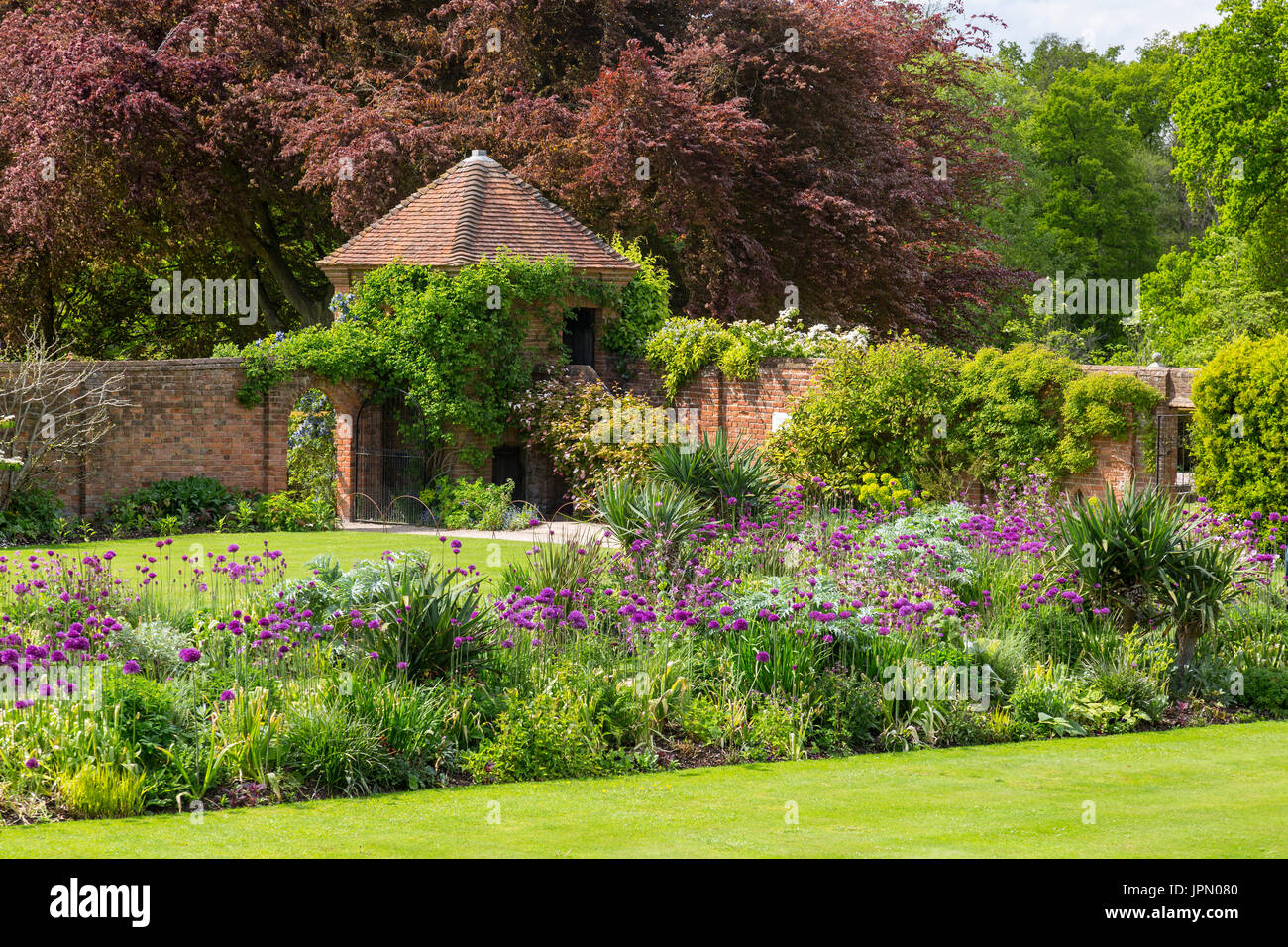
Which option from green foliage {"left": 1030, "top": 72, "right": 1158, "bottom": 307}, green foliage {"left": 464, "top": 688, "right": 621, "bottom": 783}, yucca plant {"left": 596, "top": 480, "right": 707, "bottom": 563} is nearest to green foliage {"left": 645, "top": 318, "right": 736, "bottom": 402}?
yucca plant {"left": 596, "top": 480, "right": 707, "bottom": 563}

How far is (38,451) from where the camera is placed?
20109mm

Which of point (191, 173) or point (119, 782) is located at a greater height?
point (191, 173)

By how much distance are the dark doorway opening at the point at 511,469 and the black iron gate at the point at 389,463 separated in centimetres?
132

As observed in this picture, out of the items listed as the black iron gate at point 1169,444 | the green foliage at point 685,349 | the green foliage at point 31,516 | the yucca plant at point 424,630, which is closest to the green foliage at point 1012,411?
the black iron gate at point 1169,444

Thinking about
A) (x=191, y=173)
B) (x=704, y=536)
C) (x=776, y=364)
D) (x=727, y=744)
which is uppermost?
(x=191, y=173)

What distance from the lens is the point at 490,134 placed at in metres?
27.8

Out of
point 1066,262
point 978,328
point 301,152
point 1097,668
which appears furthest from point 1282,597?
point 1066,262

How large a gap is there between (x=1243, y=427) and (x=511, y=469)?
1242 centimetres

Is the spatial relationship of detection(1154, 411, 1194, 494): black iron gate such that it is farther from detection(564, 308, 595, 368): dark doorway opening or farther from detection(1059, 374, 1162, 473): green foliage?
detection(564, 308, 595, 368): dark doorway opening

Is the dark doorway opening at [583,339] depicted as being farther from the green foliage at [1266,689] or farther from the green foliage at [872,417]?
the green foliage at [1266,689]

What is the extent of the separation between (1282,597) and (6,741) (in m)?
9.56

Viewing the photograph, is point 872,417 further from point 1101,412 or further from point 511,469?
point 511,469

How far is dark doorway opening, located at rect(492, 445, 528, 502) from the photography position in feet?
79.5

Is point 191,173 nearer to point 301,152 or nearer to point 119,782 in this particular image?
point 301,152
